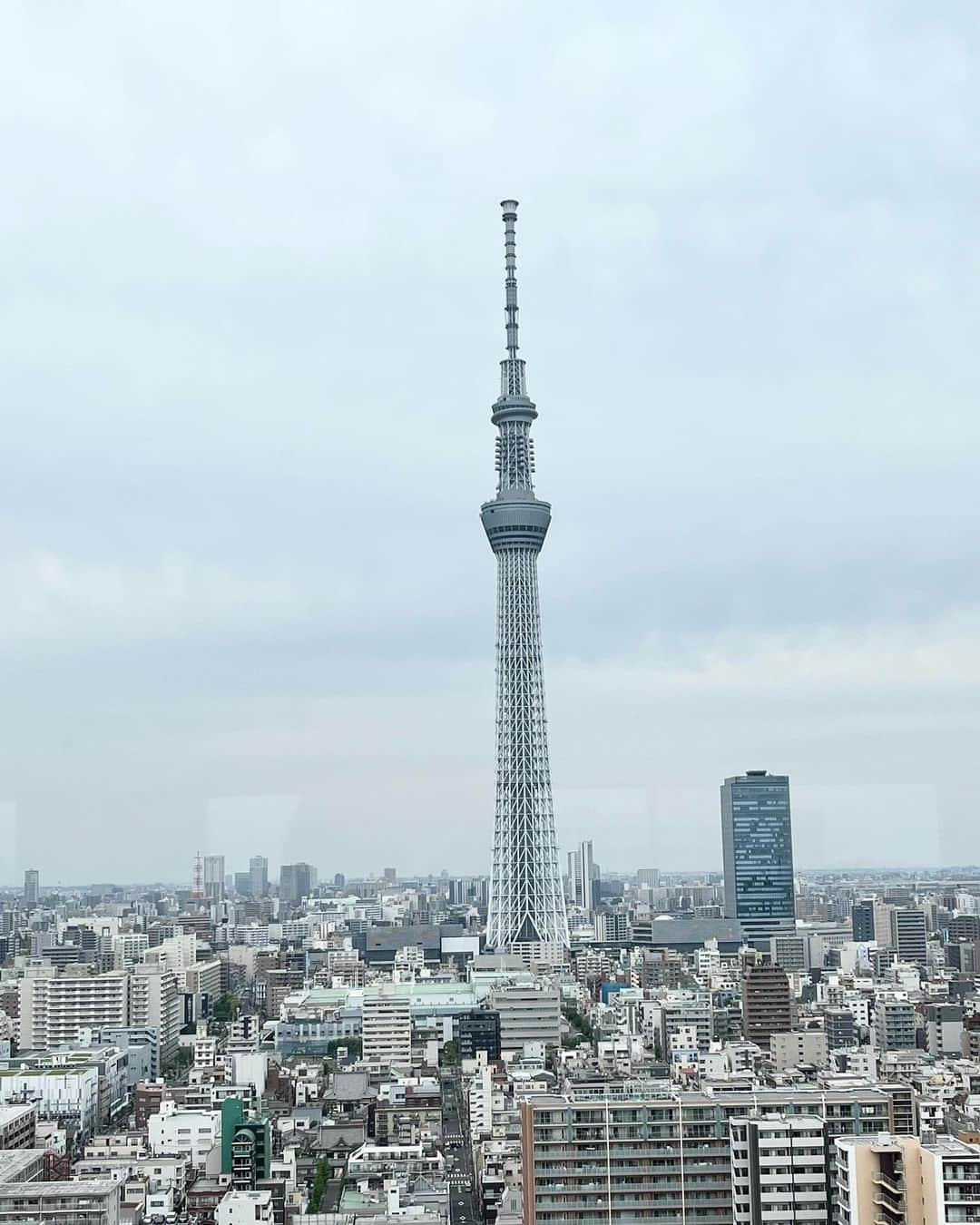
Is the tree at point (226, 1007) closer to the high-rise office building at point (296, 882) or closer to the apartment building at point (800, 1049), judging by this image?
the high-rise office building at point (296, 882)

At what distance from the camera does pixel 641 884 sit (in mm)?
15219

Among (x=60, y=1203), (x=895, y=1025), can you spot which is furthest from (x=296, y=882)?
(x=60, y=1203)

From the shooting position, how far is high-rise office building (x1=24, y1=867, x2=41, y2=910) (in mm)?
8497

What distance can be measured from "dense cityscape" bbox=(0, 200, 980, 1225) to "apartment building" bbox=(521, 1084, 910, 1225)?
1 centimetres

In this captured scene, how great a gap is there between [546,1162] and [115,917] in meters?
7.65

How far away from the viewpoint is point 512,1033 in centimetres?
1325

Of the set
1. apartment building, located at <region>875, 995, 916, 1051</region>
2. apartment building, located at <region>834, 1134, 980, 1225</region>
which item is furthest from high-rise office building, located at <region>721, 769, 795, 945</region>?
apartment building, located at <region>834, 1134, 980, 1225</region>

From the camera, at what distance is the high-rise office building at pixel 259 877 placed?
11172 mm

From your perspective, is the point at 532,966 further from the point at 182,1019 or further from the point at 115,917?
the point at 115,917

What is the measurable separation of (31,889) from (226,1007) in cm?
804

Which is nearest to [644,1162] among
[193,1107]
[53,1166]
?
[53,1166]

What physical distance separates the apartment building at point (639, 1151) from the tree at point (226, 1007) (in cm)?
1041

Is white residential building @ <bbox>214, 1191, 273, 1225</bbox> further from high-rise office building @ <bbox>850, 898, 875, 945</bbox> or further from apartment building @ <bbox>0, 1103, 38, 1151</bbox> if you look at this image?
high-rise office building @ <bbox>850, 898, 875, 945</bbox>

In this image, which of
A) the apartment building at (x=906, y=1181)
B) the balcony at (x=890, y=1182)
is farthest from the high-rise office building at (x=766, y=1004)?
the balcony at (x=890, y=1182)
